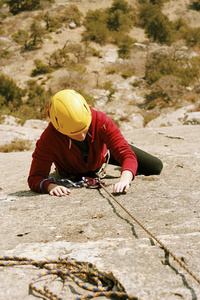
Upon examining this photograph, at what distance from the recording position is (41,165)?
99.3 inches

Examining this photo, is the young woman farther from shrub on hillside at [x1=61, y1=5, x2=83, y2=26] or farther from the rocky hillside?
shrub on hillside at [x1=61, y1=5, x2=83, y2=26]

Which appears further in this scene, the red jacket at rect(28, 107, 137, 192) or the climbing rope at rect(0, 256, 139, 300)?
the red jacket at rect(28, 107, 137, 192)

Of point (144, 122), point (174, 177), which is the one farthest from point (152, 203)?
point (144, 122)

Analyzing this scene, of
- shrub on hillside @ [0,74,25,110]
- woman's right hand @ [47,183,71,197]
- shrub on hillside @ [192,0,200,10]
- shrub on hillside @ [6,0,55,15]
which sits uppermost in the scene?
shrub on hillside @ [192,0,200,10]

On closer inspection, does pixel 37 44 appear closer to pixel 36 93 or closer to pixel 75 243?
pixel 36 93

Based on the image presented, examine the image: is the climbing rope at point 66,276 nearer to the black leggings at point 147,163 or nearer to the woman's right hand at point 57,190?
the woman's right hand at point 57,190

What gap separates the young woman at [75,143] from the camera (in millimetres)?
2150

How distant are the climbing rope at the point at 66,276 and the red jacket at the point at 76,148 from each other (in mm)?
1144

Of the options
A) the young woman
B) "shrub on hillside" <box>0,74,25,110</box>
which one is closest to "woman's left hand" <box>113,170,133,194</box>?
the young woman

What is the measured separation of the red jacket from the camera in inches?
95.4

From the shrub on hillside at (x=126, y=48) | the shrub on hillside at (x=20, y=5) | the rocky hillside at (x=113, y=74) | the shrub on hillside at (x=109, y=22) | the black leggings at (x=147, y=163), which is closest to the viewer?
the black leggings at (x=147, y=163)

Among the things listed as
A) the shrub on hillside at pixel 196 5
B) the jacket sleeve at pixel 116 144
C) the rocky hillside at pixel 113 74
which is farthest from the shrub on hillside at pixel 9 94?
the shrub on hillside at pixel 196 5

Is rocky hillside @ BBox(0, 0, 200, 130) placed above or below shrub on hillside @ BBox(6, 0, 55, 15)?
below

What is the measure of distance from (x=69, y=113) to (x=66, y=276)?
4.09 ft
